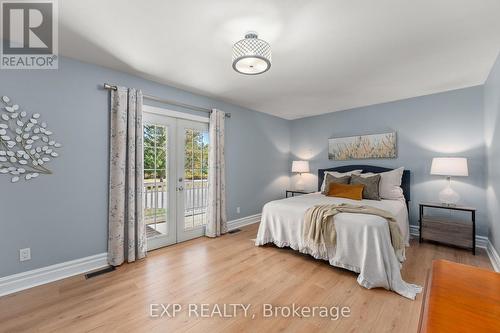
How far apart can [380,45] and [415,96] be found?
220cm

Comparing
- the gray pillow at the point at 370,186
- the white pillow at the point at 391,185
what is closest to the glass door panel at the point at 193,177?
the gray pillow at the point at 370,186

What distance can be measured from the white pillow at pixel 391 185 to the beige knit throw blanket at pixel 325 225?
49.6 inches

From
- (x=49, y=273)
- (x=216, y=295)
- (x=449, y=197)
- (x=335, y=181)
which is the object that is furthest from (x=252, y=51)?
(x=449, y=197)

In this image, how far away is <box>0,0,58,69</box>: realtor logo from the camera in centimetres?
182

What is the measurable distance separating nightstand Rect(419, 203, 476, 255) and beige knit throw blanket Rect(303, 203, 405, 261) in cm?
112

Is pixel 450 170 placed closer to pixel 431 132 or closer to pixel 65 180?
pixel 431 132

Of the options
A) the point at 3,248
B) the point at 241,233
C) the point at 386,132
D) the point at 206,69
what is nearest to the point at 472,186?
the point at 386,132

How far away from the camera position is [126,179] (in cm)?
287

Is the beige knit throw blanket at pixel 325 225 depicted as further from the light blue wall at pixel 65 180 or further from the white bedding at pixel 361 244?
the light blue wall at pixel 65 180

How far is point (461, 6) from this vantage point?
173 cm

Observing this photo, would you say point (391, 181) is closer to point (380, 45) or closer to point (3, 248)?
point (380, 45)

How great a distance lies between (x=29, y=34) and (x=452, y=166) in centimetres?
533

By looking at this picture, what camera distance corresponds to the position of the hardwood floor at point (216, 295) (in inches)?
67.5

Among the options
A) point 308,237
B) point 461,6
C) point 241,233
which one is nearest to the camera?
point 461,6
